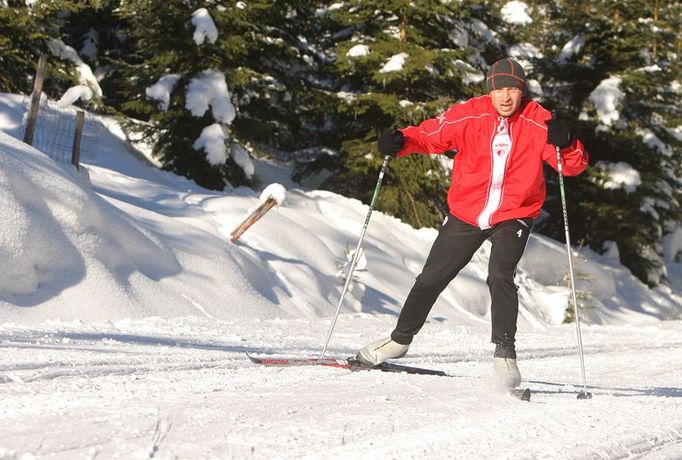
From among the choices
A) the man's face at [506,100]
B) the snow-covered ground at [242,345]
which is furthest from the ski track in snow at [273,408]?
the man's face at [506,100]

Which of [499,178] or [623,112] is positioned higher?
[499,178]

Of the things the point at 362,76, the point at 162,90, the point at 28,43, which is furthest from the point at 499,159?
the point at 362,76

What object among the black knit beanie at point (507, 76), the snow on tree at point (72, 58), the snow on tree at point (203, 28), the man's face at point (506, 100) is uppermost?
the black knit beanie at point (507, 76)

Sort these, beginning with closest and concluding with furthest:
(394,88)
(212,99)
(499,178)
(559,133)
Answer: (559,133)
(499,178)
(212,99)
(394,88)

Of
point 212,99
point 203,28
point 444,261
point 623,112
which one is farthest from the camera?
point 623,112

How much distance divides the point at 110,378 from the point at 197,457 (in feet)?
5.12

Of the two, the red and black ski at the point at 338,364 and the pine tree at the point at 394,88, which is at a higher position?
the red and black ski at the point at 338,364

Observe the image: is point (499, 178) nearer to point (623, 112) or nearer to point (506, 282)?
point (506, 282)

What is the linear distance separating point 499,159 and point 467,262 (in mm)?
592

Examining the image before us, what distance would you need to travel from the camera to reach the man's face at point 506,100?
4941 mm

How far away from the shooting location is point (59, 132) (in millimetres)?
15352

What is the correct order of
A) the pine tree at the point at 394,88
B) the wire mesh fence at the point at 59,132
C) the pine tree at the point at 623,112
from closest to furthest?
the wire mesh fence at the point at 59,132 < the pine tree at the point at 394,88 < the pine tree at the point at 623,112

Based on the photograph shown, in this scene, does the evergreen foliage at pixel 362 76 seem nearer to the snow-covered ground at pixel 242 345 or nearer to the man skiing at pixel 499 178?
the snow-covered ground at pixel 242 345

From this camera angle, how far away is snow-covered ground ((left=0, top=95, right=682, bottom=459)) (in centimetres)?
330
